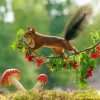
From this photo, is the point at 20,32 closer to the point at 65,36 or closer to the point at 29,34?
the point at 29,34

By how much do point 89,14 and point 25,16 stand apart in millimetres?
22057

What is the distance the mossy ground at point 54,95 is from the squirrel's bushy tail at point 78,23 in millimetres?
343

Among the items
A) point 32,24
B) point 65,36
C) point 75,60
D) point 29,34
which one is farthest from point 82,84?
point 32,24

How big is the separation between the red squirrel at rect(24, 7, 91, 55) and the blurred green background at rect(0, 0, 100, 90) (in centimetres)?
1469

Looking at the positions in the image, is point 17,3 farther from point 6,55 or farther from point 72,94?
point 72,94

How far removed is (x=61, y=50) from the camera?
3.18 m

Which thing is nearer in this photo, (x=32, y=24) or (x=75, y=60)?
(x=75, y=60)

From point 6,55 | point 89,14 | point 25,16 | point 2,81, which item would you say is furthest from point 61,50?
point 25,16

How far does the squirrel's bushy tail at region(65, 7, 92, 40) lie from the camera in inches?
123

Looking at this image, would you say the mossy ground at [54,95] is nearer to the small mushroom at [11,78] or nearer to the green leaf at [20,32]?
the small mushroom at [11,78]

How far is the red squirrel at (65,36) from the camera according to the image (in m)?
3.11

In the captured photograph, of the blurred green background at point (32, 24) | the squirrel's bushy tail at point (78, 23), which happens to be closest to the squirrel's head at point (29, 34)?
the squirrel's bushy tail at point (78, 23)

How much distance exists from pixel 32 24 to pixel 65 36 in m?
20.9

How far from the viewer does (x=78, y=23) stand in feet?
10.3
